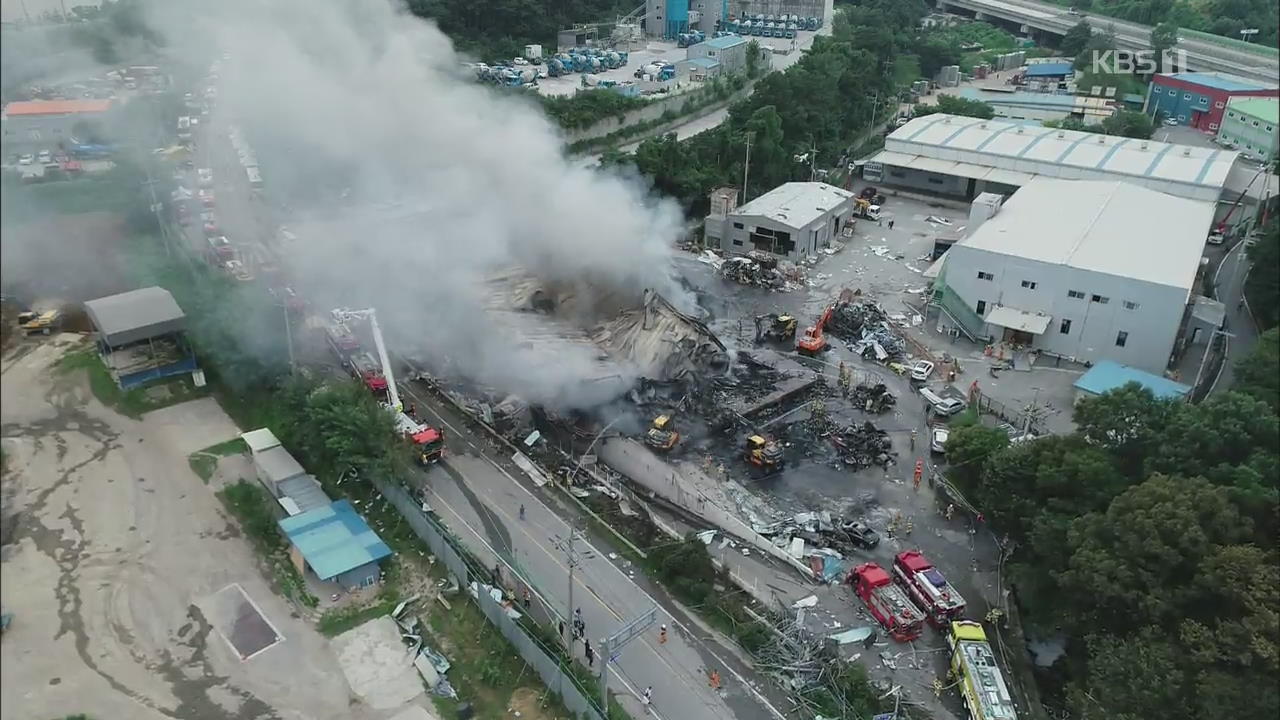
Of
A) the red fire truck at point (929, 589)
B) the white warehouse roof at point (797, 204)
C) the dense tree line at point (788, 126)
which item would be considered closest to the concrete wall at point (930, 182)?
the dense tree line at point (788, 126)

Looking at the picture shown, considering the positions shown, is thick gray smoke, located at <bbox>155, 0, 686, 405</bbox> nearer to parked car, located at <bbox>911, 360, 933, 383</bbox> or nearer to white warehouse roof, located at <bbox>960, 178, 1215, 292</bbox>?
parked car, located at <bbox>911, 360, 933, 383</bbox>

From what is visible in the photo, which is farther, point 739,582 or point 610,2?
point 610,2

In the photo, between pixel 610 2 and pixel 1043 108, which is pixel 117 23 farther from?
pixel 1043 108

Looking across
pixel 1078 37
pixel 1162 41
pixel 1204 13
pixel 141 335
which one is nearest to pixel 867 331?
pixel 141 335

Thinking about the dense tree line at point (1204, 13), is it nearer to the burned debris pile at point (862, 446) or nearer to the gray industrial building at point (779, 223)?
the burned debris pile at point (862, 446)

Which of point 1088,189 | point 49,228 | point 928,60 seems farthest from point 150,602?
point 928,60

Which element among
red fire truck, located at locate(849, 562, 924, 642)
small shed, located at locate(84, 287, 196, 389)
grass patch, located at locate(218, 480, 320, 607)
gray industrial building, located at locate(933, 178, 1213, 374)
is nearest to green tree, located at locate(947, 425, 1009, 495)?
red fire truck, located at locate(849, 562, 924, 642)

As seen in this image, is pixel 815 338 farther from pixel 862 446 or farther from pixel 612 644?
pixel 612 644
